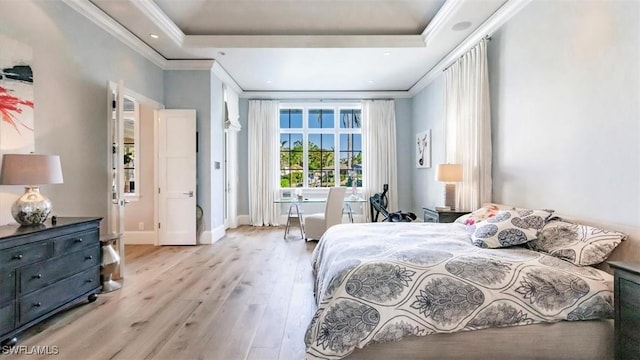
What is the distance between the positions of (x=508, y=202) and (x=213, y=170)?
14.0 feet

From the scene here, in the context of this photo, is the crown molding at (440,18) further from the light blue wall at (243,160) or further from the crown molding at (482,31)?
the light blue wall at (243,160)

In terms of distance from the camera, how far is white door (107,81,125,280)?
372 cm

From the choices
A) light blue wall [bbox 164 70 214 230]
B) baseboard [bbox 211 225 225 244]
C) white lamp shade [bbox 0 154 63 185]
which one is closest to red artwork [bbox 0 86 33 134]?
white lamp shade [bbox 0 154 63 185]

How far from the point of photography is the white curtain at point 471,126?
394 cm

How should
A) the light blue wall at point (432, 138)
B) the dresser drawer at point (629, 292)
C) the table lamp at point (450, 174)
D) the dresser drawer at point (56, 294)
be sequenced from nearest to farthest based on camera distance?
the dresser drawer at point (629, 292), the dresser drawer at point (56, 294), the table lamp at point (450, 174), the light blue wall at point (432, 138)

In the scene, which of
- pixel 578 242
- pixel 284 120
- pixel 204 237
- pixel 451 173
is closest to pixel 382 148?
pixel 284 120

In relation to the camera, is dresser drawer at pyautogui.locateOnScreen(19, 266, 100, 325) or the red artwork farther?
the red artwork

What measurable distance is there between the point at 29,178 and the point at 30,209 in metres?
0.25

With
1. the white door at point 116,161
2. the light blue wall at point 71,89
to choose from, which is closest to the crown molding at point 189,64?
the light blue wall at point 71,89

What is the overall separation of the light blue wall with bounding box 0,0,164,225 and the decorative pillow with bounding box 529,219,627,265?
4.08m

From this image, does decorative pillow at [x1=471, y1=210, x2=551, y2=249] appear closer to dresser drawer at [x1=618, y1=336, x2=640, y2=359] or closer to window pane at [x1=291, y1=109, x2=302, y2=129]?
dresser drawer at [x1=618, y1=336, x2=640, y2=359]

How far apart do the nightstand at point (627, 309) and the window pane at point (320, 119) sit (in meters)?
6.43

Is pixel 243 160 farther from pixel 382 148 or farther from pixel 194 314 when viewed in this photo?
pixel 194 314

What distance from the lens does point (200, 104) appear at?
539 centimetres
